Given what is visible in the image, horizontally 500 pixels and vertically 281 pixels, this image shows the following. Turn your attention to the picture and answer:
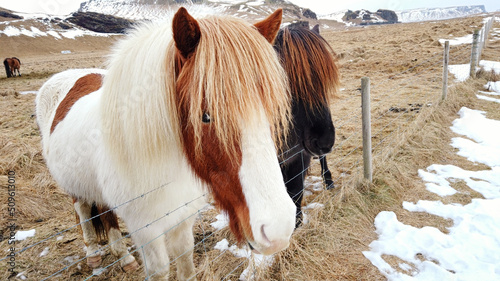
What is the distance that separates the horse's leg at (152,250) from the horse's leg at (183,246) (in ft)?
0.43

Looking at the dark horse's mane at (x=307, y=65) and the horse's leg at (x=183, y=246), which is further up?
the dark horse's mane at (x=307, y=65)

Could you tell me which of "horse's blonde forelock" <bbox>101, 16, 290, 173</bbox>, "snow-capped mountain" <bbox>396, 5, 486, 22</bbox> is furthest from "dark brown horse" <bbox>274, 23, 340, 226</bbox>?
"snow-capped mountain" <bbox>396, 5, 486, 22</bbox>

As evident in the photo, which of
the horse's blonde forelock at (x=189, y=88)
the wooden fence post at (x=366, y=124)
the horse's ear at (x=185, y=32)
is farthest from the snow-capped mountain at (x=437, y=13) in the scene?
the horse's ear at (x=185, y=32)

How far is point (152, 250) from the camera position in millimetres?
1827

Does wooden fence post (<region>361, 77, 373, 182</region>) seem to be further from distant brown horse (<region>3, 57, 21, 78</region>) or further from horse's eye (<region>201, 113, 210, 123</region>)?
distant brown horse (<region>3, 57, 21, 78</region>)

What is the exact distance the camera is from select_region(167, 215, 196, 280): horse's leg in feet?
6.61

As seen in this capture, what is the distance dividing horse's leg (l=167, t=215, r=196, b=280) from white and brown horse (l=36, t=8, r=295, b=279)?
0.16m

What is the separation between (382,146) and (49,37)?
203 feet

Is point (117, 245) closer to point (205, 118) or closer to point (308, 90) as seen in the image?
point (205, 118)

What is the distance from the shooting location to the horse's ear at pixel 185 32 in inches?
42.9

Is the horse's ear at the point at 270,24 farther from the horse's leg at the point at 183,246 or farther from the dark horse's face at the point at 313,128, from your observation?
the horse's leg at the point at 183,246

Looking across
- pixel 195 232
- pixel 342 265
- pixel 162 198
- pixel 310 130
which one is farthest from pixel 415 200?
pixel 162 198

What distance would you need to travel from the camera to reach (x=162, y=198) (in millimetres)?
1650

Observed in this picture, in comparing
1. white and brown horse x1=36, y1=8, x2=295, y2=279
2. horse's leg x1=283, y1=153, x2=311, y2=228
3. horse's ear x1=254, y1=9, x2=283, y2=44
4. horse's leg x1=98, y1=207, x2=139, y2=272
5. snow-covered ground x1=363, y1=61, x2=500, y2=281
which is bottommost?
snow-covered ground x1=363, y1=61, x2=500, y2=281
